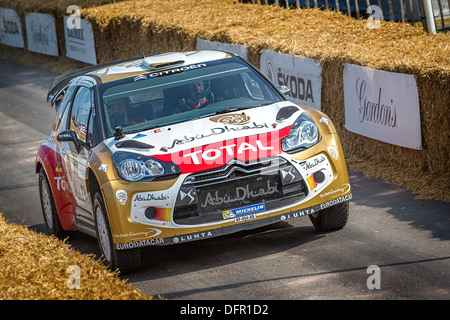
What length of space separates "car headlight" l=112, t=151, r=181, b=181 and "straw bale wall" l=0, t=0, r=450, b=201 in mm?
3666

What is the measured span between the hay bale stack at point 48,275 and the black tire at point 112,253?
0.50m

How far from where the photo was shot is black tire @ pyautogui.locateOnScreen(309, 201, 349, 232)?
8.16m

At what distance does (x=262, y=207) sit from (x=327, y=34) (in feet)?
23.9

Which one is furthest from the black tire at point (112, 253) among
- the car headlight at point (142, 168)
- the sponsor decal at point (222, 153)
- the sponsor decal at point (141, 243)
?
the sponsor decal at point (222, 153)

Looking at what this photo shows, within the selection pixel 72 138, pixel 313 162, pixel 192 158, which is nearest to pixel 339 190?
pixel 313 162

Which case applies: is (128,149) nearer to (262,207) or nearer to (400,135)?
(262,207)

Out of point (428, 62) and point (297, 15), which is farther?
point (297, 15)

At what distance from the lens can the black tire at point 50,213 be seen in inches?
379

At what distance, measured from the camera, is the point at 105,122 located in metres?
8.22

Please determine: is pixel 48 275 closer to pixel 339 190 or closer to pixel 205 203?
pixel 205 203

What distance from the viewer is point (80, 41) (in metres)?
25.2

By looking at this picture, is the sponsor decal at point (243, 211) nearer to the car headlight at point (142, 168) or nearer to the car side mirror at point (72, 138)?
the car headlight at point (142, 168)

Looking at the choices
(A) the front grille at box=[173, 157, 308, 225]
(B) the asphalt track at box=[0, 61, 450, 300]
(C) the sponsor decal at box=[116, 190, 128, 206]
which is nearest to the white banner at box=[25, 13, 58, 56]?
(B) the asphalt track at box=[0, 61, 450, 300]

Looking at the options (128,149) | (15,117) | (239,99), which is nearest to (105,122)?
(128,149)
